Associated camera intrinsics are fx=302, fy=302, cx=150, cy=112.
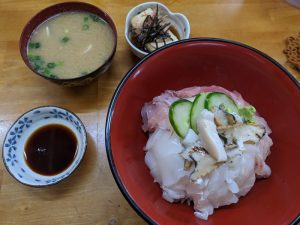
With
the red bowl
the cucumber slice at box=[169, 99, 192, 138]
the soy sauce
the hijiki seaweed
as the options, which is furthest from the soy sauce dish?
the hijiki seaweed

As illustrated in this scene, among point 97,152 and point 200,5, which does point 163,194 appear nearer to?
point 97,152

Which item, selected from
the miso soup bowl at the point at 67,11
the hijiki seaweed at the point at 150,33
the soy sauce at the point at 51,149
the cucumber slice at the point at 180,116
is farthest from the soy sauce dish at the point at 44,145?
the hijiki seaweed at the point at 150,33

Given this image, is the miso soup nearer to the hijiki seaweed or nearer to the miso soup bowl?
the miso soup bowl

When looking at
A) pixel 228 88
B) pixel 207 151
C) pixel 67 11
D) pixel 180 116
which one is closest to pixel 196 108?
A: pixel 180 116

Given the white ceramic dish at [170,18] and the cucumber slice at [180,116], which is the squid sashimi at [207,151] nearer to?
the cucumber slice at [180,116]

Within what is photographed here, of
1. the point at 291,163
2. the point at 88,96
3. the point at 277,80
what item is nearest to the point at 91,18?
the point at 88,96

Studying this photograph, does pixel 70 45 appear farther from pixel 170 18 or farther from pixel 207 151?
pixel 207 151

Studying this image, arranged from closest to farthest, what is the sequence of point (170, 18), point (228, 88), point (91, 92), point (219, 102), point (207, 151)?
point (207, 151), point (219, 102), point (228, 88), point (91, 92), point (170, 18)
